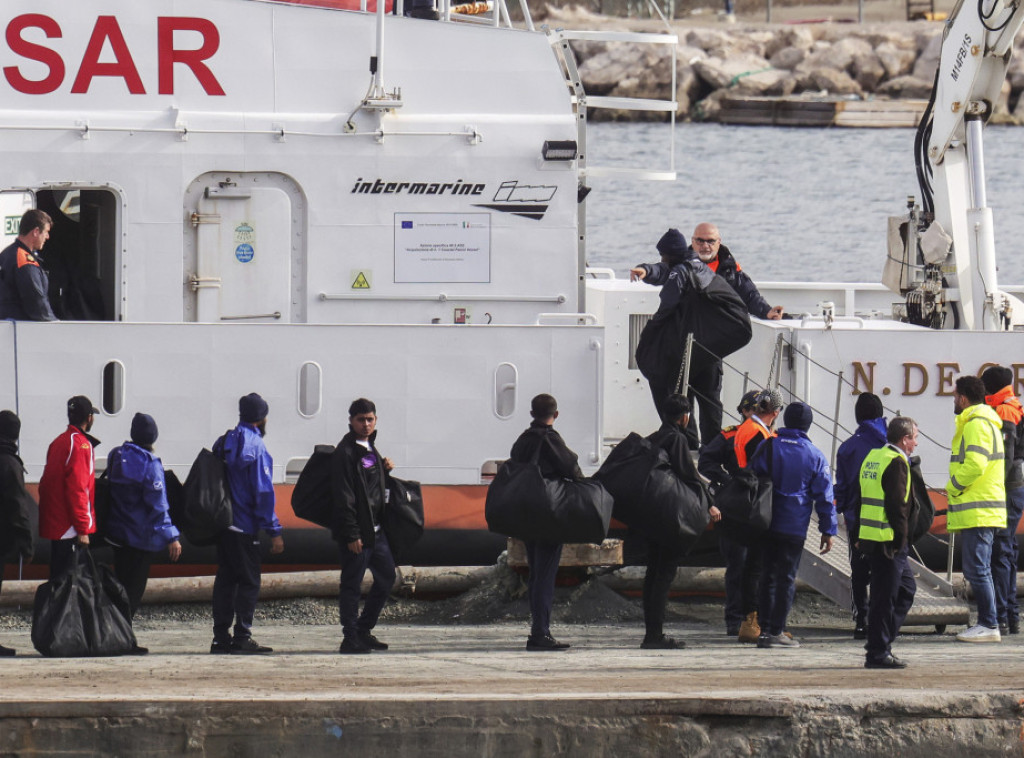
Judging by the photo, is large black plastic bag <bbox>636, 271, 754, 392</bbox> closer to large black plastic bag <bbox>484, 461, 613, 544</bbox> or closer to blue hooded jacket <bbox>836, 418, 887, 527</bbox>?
blue hooded jacket <bbox>836, 418, 887, 527</bbox>

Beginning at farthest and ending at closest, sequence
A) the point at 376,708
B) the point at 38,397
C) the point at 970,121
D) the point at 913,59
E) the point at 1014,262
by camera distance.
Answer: the point at 913,59 < the point at 1014,262 < the point at 970,121 < the point at 38,397 < the point at 376,708

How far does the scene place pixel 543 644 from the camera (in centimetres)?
827

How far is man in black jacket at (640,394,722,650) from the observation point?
8.28m

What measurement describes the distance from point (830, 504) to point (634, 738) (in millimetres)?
2213

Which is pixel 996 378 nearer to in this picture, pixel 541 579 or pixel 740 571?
pixel 740 571

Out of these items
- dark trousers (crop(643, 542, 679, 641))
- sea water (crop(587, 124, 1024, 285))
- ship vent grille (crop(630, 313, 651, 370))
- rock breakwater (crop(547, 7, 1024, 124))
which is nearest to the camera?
dark trousers (crop(643, 542, 679, 641))

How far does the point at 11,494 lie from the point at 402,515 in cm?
182

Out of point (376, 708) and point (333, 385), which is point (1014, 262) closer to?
point (333, 385)

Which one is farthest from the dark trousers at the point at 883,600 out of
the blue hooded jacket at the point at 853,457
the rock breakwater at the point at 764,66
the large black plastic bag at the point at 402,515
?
the rock breakwater at the point at 764,66

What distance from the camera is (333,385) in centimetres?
948

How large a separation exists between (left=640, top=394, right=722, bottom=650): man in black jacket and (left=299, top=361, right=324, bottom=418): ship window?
208 centimetres

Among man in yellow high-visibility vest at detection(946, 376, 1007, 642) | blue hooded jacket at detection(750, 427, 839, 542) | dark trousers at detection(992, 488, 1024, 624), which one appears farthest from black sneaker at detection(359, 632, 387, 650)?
dark trousers at detection(992, 488, 1024, 624)

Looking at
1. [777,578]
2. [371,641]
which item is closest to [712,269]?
[777,578]

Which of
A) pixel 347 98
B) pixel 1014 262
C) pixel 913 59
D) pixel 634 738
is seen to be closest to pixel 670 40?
pixel 347 98
